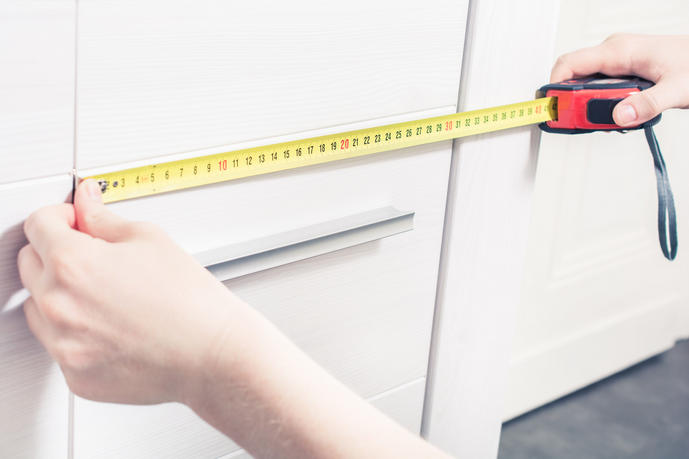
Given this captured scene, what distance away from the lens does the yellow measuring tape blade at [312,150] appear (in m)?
0.56

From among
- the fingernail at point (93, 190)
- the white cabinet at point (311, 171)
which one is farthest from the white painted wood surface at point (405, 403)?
the fingernail at point (93, 190)

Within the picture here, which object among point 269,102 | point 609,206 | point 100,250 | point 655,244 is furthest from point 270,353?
point 655,244

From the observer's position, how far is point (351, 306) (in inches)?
30.3

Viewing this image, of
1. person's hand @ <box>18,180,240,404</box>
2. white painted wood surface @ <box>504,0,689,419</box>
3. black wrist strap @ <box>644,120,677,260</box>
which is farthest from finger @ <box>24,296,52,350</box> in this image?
white painted wood surface @ <box>504,0,689,419</box>

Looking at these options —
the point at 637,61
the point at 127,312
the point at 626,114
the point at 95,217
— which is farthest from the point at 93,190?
the point at 637,61

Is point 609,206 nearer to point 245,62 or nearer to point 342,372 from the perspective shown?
point 342,372

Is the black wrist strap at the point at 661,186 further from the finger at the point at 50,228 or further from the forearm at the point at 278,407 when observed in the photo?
the finger at the point at 50,228

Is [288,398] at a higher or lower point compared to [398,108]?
lower

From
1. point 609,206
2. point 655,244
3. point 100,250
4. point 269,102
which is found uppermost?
point 269,102

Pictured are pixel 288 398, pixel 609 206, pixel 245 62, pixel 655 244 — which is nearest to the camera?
pixel 288 398

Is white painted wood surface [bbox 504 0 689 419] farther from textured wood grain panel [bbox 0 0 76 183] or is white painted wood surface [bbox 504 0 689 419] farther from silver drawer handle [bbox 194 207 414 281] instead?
textured wood grain panel [bbox 0 0 76 183]

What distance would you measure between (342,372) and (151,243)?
40 centimetres

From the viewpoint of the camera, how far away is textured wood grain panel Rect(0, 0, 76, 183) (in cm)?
46

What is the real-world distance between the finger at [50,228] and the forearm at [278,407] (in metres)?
0.15
